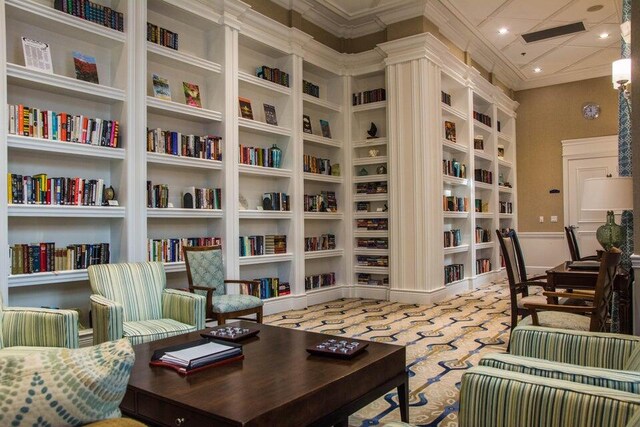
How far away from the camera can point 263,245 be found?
17.6 feet

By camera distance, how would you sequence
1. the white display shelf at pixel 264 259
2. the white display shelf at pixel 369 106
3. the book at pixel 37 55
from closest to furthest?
the book at pixel 37 55 < the white display shelf at pixel 264 259 < the white display shelf at pixel 369 106

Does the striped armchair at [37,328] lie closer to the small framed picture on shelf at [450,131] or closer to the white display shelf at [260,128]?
the white display shelf at [260,128]

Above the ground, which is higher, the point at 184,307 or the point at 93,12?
the point at 93,12

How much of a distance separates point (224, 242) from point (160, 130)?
1.27 metres

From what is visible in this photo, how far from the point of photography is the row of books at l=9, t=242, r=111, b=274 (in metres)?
3.38

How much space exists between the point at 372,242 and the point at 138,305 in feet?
12.5

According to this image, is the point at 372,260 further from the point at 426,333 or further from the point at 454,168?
the point at 426,333

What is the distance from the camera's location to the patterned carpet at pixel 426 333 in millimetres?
2629

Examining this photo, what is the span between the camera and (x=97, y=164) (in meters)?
4.03

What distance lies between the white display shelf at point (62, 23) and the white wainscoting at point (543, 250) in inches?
323

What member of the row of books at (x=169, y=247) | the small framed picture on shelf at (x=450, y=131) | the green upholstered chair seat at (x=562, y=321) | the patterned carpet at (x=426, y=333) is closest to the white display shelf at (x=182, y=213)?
the row of books at (x=169, y=247)

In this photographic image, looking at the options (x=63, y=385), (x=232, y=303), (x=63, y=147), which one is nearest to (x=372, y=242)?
(x=232, y=303)

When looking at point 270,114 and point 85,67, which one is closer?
point 85,67

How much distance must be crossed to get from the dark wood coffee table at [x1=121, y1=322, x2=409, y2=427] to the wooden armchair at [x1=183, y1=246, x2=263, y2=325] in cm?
140
